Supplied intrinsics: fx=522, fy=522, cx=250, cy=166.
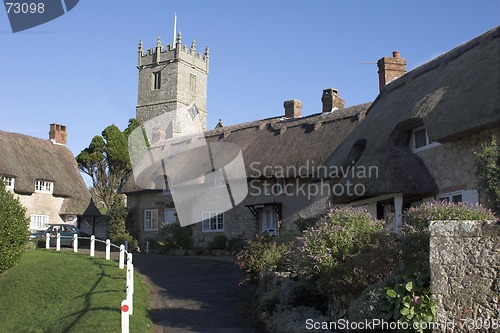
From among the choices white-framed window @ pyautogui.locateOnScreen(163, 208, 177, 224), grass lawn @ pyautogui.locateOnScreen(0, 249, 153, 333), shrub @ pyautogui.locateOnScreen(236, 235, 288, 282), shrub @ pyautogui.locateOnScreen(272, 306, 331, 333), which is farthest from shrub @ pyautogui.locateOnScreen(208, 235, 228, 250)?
shrub @ pyautogui.locateOnScreen(272, 306, 331, 333)

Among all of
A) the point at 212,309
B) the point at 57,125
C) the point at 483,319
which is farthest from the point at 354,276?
the point at 57,125

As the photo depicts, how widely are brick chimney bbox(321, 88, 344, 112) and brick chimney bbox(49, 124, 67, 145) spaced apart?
22526 millimetres

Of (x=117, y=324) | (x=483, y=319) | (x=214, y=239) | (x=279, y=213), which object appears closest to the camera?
(x=483, y=319)

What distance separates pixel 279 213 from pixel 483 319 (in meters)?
16.9

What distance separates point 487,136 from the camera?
464 inches

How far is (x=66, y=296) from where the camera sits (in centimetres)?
1359

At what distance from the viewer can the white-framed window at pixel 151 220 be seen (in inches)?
1165

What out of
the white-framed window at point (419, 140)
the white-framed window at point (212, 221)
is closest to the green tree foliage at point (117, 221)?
the white-framed window at point (212, 221)

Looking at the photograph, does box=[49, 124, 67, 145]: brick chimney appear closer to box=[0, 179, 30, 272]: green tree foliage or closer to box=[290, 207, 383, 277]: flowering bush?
box=[0, 179, 30, 272]: green tree foliage

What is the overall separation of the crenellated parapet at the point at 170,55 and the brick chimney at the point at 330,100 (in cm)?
3468

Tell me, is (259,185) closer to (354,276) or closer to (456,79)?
(456,79)

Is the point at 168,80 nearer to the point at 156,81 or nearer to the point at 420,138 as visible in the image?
the point at 156,81

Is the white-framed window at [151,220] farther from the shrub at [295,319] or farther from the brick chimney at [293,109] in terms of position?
the shrub at [295,319]

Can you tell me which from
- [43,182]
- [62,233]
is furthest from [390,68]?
[43,182]
